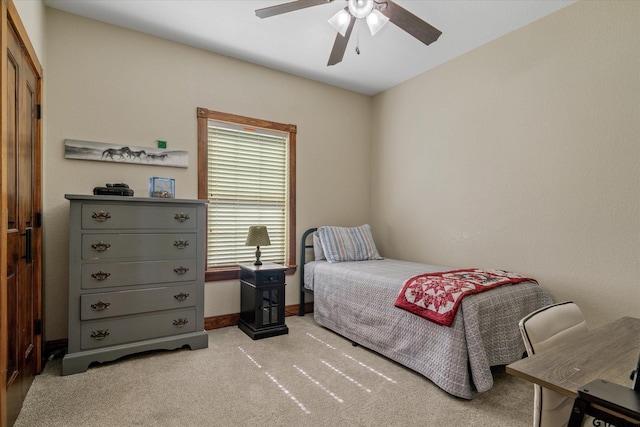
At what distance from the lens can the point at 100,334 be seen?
2.61 m

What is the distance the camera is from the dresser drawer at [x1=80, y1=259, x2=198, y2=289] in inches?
102

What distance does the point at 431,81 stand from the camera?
12.9 feet

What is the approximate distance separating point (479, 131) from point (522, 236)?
44.6 inches

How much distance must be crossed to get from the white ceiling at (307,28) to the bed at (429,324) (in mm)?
2233

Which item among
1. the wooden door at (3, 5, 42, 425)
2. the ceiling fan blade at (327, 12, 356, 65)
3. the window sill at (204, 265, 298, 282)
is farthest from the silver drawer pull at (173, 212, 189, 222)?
the ceiling fan blade at (327, 12, 356, 65)

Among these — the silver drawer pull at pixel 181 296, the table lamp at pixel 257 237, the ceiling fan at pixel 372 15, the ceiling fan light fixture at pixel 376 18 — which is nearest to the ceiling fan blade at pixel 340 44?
the ceiling fan at pixel 372 15

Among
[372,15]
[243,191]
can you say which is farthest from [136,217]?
[372,15]

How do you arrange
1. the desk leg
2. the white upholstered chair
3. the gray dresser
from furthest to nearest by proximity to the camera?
the gray dresser, the white upholstered chair, the desk leg

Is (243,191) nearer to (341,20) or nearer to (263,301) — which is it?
(263,301)

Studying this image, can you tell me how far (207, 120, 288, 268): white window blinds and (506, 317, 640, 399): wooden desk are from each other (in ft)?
10.4

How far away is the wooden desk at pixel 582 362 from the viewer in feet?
3.01

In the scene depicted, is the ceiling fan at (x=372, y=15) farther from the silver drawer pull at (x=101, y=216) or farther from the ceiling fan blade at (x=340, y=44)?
the silver drawer pull at (x=101, y=216)

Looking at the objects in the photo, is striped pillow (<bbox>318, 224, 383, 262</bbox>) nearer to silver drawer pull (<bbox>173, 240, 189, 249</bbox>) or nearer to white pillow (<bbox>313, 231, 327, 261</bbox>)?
white pillow (<bbox>313, 231, 327, 261</bbox>)

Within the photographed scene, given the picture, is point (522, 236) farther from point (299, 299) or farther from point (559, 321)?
point (299, 299)
